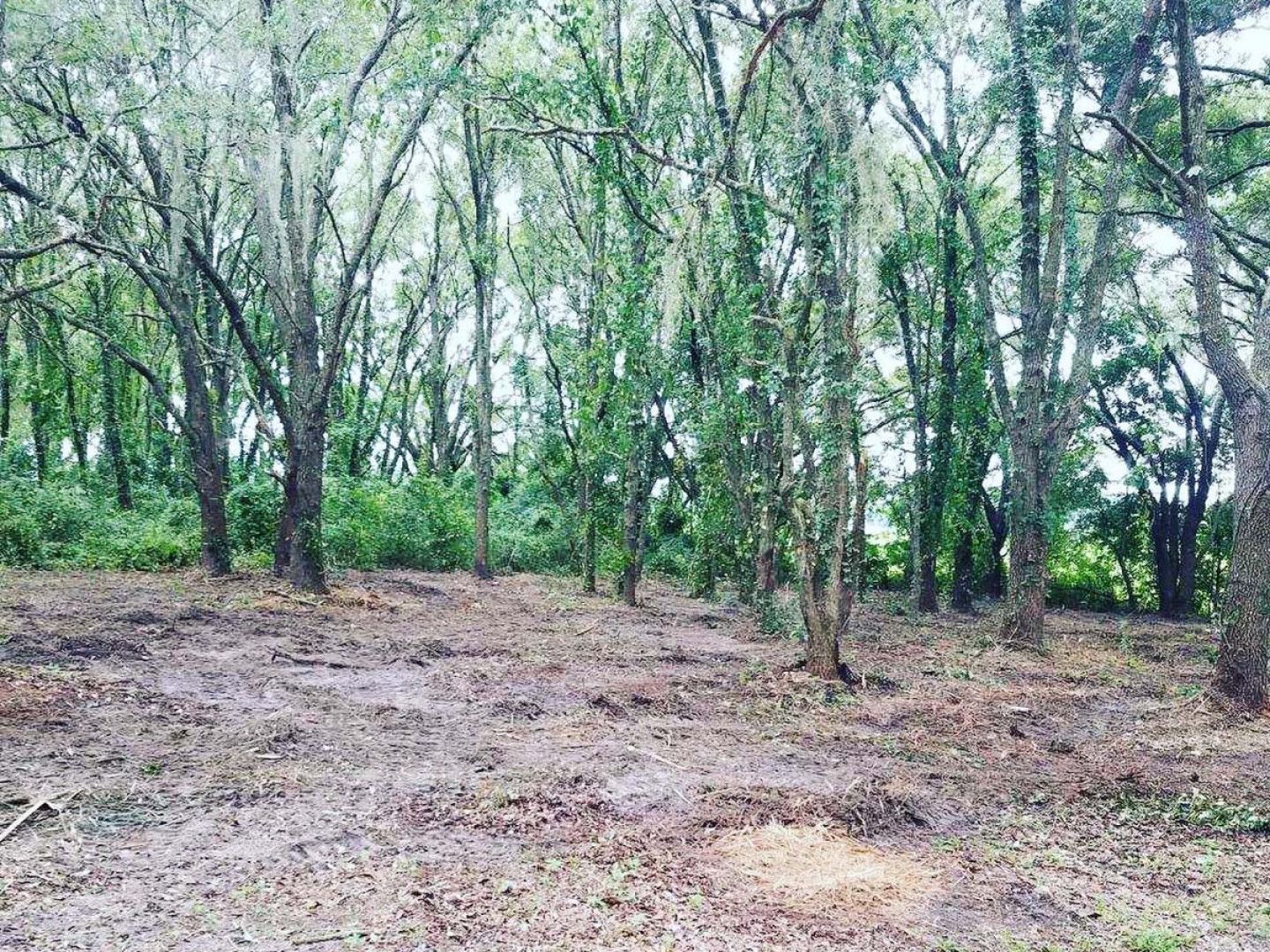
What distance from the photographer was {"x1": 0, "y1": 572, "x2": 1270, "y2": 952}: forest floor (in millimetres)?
3250

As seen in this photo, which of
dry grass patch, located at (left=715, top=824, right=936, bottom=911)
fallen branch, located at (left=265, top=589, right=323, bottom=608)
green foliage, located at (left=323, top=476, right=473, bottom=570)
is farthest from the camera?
green foliage, located at (left=323, top=476, right=473, bottom=570)

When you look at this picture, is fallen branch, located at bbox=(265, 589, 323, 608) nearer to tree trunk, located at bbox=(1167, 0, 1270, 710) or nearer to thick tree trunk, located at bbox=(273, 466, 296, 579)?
thick tree trunk, located at bbox=(273, 466, 296, 579)

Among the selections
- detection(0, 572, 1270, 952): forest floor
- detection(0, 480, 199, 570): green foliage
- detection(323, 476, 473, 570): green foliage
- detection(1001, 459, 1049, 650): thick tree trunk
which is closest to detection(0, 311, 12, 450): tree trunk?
detection(0, 480, 199, 570): green foliage

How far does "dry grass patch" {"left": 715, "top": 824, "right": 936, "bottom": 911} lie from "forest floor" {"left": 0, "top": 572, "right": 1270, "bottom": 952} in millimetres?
16

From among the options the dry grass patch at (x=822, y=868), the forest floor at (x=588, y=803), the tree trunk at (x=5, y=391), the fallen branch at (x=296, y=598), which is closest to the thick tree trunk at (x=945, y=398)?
the forest floor at (x=588, y=803)

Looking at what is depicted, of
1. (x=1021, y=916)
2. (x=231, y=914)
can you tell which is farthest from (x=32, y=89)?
(x=1021, y=916)

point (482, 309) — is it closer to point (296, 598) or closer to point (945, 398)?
point (296, 598)

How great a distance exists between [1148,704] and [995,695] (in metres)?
1.41

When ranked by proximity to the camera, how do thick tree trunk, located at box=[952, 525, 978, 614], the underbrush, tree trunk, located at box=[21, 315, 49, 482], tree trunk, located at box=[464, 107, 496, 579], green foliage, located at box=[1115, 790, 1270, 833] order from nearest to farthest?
green foliage, located at box=[1115, 790, 1270, 833] → the underbrush → tree trunk, located at box=[464, 107, 496, 579] → thick tree trunk, located at box=[952, 525, 978, 614] → tree trunk, located at box=[21, 315, 49, 482]

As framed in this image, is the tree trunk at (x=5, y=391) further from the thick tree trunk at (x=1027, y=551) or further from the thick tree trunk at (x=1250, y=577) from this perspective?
the thick tree trunk at (x=1250, y=577)

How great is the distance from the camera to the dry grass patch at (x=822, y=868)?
3564 millimetres

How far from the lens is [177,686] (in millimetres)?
6508

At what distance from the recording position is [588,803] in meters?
4.41

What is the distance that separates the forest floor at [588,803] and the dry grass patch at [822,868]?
0.05 ft
